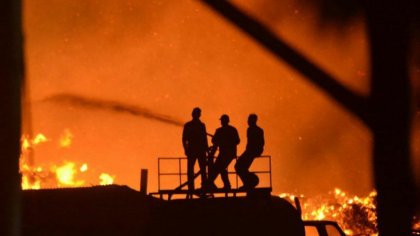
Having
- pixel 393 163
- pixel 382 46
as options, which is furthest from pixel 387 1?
pixel 393 163

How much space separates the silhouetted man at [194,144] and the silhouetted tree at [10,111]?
7807 millimetres

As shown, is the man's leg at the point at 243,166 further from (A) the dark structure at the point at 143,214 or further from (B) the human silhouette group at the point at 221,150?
(A) the dark structure at the point at 143,214

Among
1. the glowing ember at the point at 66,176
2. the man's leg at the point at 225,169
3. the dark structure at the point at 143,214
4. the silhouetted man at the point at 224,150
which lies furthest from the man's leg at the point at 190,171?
the glowing ember at the point at 66,176

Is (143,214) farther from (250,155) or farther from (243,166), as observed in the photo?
(250,155)

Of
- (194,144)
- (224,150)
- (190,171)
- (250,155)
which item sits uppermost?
(194,144)

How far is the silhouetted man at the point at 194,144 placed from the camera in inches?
510

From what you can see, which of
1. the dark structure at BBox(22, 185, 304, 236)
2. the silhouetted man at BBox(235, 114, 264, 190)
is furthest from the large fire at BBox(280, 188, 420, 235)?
the silhouetted man at BBox(235, 114, 264, 190)

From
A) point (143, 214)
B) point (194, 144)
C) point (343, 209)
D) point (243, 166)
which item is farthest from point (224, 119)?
point (343, 209)

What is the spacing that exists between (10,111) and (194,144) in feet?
26.5

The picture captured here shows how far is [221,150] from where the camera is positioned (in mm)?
12992

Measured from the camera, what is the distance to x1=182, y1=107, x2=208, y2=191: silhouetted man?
42.5 ft

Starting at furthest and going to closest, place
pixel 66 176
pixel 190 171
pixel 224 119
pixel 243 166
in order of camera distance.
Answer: pixel 66 176
pixel 190 171
pixel 243 166
pixel 224 119

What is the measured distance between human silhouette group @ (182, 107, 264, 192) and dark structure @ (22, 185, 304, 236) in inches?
47.1

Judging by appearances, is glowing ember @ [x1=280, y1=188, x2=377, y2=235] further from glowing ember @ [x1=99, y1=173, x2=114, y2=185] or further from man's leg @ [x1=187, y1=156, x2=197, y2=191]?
man's leg @ [x1=187, y1=156, x2=197, y2=191]
